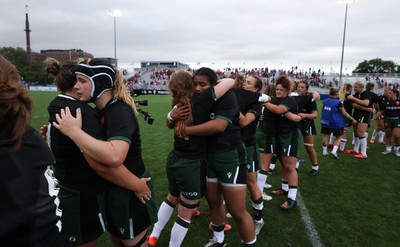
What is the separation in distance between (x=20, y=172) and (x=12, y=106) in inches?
10.3

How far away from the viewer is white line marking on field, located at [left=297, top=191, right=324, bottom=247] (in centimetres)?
366

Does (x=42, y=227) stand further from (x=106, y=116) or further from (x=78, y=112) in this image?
(x=106, y=116)

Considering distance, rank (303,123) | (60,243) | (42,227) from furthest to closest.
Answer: (303,123)
(60,243)
(42,227)

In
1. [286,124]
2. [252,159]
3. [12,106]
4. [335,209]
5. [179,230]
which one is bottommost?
[335,209]

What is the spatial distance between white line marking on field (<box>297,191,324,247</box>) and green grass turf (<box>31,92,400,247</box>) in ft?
0.18

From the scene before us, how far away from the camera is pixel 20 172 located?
3.55 feet

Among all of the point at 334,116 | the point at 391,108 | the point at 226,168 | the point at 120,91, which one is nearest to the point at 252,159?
the point at 226,168

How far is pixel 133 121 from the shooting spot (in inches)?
79.2

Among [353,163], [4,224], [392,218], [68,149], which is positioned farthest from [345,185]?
[4,224]

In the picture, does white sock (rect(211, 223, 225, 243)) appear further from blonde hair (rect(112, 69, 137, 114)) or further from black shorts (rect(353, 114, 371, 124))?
black shorts (rect(353, 114, 371, 124))

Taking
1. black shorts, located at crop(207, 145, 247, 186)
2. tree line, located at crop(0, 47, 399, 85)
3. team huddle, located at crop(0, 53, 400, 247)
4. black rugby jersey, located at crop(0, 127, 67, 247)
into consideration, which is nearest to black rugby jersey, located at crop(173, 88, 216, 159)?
team huddle, located at crop(0, 53, 400, 247)

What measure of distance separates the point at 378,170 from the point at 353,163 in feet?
2.20

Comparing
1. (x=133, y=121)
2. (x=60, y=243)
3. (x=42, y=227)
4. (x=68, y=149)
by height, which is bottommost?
(x=60, y=243)

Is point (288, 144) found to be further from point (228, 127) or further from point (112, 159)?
point (112, 159)
